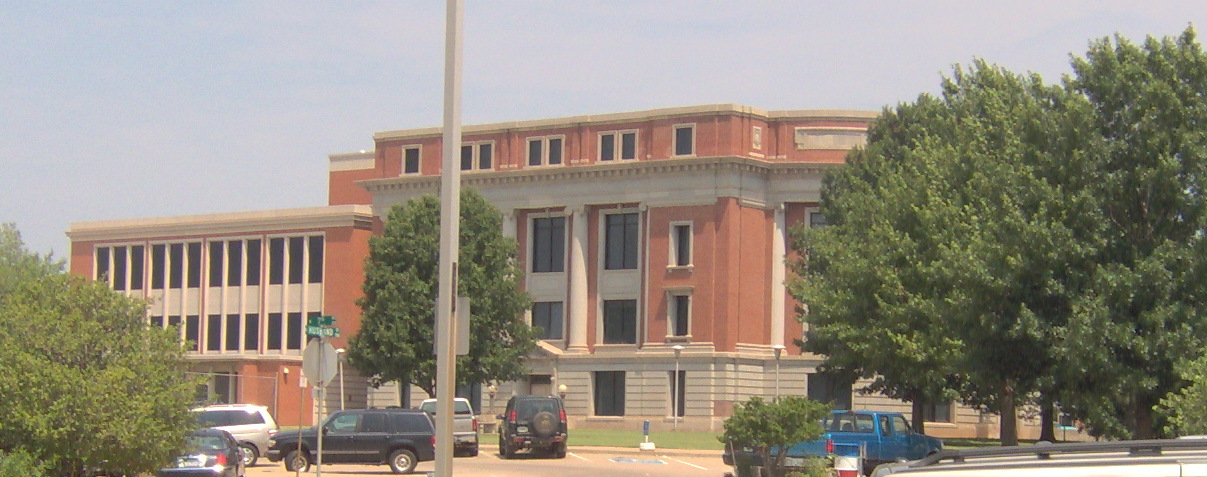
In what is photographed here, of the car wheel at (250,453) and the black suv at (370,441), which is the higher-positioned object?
the black suv at (370,441)

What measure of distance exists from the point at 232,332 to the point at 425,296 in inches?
1072

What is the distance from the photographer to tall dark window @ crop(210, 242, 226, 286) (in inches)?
3408

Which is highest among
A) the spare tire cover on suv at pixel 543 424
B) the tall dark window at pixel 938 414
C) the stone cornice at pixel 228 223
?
the stone cornice at pixel 228 223

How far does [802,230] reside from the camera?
5166 cm

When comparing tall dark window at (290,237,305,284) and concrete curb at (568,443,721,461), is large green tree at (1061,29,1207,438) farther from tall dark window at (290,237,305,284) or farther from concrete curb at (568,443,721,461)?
tall dark window at (290,237,305,284)

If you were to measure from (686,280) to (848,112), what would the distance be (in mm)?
10705

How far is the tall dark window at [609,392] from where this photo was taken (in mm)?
74562

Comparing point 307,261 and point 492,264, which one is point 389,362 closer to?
point 492,264

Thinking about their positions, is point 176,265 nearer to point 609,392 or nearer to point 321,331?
point 609,392

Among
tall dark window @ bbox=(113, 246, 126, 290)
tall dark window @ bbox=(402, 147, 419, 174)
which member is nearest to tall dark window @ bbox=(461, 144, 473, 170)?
tall dark window @ bbox=(402, 147, 419, 174)

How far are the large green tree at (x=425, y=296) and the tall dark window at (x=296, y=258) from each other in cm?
2076

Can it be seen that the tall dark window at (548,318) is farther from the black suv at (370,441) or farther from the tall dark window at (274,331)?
the black suv at (370,441)

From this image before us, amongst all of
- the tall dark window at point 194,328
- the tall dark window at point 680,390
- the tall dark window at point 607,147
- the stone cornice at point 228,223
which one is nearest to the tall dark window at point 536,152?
the tall dark window at point 607,147

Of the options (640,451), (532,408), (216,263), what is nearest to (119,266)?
(216,263)
